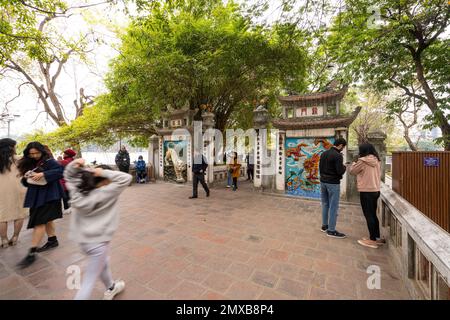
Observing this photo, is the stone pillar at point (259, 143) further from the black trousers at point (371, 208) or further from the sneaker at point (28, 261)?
the sneaker at point (28, 261)

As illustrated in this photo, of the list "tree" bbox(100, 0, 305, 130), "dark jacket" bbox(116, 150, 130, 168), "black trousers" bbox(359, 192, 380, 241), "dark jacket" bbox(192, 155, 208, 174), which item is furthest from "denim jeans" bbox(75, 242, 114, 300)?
"dark jacket" bbox(116, 150, 130, 168)

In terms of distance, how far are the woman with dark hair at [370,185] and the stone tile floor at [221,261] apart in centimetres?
31

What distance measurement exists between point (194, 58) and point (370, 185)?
765 centimetres

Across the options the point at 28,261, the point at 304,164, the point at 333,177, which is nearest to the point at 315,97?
the point at 304,164

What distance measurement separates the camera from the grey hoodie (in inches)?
73.7

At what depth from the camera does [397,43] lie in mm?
6902

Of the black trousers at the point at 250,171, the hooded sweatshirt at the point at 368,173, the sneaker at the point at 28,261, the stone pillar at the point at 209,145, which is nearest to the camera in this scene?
the sneaker at the point at 28,261

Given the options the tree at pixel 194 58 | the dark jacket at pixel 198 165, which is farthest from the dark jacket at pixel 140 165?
the dark jacket at pixel 198 165

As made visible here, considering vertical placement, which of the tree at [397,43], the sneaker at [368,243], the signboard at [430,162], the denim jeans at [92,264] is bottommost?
the sneaker at [368,243]

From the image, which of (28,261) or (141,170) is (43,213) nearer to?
(28,261)

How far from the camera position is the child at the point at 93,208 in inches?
73.2
